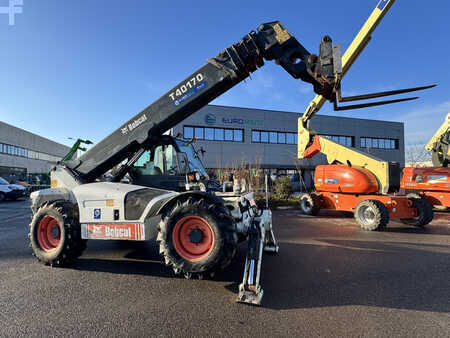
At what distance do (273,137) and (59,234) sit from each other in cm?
3176

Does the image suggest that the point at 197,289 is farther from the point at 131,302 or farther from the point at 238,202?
the point at 238,202

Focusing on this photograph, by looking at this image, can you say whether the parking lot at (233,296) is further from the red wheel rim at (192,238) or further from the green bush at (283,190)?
the green bush at (283,190)

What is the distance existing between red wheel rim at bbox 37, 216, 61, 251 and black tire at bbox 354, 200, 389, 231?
809cm

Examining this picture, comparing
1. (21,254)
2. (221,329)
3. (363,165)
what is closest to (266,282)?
(221,329)

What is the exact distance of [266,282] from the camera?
3717 mm

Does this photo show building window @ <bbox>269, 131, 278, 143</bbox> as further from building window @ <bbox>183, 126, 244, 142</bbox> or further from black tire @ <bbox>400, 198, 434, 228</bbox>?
black tire @ <bbox>400, 198, 434, 228</bbox>

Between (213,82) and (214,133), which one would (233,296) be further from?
(214,133)

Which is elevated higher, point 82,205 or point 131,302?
point 82,205

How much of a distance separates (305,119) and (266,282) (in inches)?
328

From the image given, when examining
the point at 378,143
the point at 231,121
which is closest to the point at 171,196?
the point at 231,121

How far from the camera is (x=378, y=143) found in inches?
1569

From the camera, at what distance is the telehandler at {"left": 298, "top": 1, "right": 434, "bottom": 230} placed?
827 centimetres

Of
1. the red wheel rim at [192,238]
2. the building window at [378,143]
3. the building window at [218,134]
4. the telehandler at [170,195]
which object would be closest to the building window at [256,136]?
the building window at [218,134]

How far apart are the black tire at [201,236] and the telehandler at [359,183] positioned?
6176 mm
